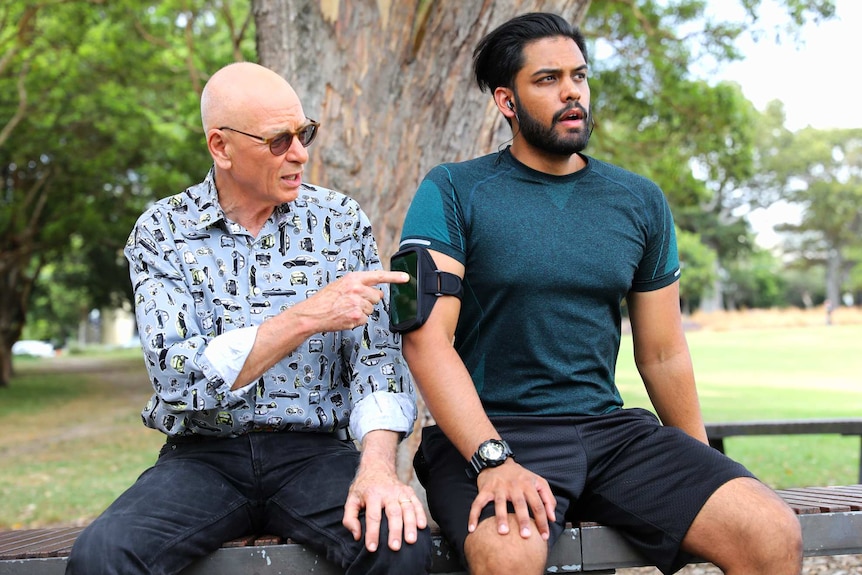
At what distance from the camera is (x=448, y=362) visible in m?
A: 2.84

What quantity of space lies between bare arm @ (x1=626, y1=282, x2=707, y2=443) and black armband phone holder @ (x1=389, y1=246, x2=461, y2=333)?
0.69 meters

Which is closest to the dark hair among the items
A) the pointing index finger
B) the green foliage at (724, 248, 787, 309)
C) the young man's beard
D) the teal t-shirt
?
the young man's beard

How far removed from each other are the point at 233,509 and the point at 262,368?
42cm

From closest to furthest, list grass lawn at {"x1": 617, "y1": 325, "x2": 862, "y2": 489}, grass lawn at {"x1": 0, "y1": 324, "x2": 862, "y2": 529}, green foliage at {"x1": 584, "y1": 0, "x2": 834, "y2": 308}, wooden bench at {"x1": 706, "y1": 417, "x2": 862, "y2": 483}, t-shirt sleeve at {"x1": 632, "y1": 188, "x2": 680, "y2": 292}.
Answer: t-shirt sleeve at {"x1": 632, "y1": 188, "x2": 680, "y2": 292} → wooden bench at {"x1": 706, "y1": 417, "x2": 862, "y2": 483} → grass lawn at {"x1": 0, "y1": 324, "x2": 862, "y2": 529} → grass lawn at {"x1": 617, "y1": 325, "x2": 862, "y2": 489} → green foliage at {"x1": 584, "y1": 0, "x2": 834, "y2": 308}

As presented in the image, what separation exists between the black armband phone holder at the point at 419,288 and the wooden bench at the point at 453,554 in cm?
63

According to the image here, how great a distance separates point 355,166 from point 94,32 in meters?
14.4

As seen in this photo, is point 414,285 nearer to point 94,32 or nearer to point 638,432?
point 638,432

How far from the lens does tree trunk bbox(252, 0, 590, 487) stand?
4.94 meters

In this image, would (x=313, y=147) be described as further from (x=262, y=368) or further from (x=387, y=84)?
(x=262, y=368)

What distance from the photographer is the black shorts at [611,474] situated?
267 cm

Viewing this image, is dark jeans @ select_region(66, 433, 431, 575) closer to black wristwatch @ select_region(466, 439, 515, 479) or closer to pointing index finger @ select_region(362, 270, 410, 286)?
black wristwatch @ select_region(466, 439, 515, 479)

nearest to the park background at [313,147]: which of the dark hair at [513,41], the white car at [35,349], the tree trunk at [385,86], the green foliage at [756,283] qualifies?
the tree trunk at [385,86]

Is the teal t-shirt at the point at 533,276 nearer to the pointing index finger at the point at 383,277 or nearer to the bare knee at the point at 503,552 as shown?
the pointing index finger at the point at 383,277

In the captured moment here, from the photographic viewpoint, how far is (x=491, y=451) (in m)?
2.68
